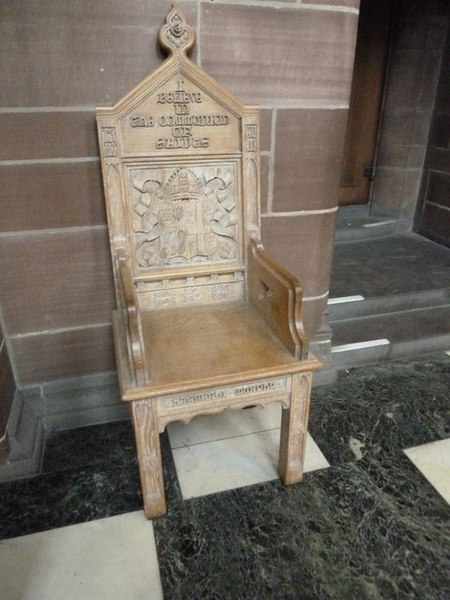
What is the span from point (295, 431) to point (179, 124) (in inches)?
45.5

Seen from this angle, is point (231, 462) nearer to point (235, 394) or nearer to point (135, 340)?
point (235, 394)

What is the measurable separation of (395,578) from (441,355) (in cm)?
146

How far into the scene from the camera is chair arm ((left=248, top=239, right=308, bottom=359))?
4.44 feet

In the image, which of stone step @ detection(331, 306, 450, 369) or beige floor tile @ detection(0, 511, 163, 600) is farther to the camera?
stone step @ detection(331, 306, 450, 369)

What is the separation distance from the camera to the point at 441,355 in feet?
7.99

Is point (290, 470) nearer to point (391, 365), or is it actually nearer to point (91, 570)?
point (91, 570)

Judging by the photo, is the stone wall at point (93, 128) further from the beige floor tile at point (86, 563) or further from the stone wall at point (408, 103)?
the stone wall at point (408, 103)

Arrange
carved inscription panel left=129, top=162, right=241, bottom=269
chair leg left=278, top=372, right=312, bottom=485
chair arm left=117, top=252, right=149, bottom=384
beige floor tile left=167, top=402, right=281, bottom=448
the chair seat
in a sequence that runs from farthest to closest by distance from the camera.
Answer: beige floor tile left=167, top=402, right=281, bottom=448 < carved inscription panel left=129, top=162, right=241, bottom=269 < chair leg left=278, top=372, right=312, bottom=485 < the chair seat < chair arm left=117, top=252, right=149, bottom=384

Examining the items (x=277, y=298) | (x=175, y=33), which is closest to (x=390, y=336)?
(x=277, y=298)

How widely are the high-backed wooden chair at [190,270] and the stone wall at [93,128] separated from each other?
5.1 inches

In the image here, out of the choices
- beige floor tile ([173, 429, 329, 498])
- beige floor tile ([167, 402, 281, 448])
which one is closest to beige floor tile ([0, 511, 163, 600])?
beige floor tile ([173, 429, 329, 498])

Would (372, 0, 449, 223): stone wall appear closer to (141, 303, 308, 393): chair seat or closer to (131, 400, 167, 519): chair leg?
(141, 303, 308, 393): chair seat

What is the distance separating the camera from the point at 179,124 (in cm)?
150

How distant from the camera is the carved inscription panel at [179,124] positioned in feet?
4.78
